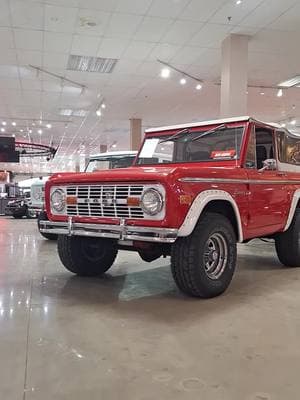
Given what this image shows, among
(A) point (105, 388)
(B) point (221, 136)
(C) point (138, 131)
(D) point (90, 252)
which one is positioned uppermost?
(C) point (138, 131)

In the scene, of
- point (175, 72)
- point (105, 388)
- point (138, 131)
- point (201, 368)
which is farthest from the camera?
point (138, 131)

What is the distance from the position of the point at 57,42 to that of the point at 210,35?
3.06 meters

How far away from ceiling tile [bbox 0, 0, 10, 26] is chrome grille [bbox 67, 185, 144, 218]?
4312mm

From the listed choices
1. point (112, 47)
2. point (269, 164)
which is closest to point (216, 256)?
point (269, 164)

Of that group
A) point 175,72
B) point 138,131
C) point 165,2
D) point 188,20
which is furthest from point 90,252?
point 138,131

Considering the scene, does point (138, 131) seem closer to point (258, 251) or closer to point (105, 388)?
point (258, 251)

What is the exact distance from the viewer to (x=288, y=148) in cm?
509

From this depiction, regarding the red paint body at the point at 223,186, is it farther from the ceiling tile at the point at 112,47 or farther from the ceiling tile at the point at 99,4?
the ceiling tile at the point at 112,47

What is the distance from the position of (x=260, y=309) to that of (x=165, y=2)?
207 inches

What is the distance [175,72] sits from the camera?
34.2 ft

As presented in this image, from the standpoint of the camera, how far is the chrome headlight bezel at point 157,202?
10.9 ft

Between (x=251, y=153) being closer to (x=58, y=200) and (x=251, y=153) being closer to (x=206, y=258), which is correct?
(x=206, y=258)

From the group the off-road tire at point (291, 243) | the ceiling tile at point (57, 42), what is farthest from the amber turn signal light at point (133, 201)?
the ceiling tile at point (57, 42)

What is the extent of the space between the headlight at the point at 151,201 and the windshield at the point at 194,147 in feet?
3.90
